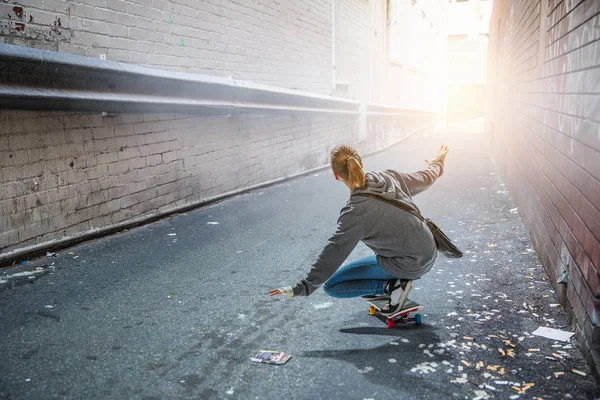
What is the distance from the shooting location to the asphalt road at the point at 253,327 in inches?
103

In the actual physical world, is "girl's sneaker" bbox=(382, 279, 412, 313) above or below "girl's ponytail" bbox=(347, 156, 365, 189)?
below

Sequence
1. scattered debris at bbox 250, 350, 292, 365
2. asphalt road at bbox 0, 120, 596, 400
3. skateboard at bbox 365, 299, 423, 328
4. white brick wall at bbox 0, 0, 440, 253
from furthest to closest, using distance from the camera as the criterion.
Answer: white brick wall at bbox 0, 0, 440, 253 < skateboard at bbox 365, 299, 423, 328 < scattered debris at bbox 250, 350, 292, 365 < asphalt road at bbox 0, 120, 596, 400

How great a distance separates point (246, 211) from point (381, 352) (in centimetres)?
406

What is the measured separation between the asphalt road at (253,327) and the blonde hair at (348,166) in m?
1.00

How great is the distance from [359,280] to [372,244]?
372 mm

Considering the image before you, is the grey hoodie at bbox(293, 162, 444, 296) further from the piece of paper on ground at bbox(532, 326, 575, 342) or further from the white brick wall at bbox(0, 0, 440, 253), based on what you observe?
the white brick wall at bbox(0, 0, 440, 253)

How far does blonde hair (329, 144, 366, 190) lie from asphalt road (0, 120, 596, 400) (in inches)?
39.3

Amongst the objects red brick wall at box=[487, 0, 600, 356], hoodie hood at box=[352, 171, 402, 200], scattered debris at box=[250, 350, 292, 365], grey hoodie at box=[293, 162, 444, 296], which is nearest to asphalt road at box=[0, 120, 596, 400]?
scattered debris at box=[250, 350, 292, 365]

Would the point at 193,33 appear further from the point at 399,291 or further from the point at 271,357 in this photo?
the point at 271,357

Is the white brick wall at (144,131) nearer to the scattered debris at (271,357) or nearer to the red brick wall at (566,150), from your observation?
the scattered debris at (271,357)

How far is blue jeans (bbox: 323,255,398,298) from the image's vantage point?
3445mm

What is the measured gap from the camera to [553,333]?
3.17 meters

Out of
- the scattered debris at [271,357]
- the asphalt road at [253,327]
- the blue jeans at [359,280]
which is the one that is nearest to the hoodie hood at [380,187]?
the blue jeans at [359,280]

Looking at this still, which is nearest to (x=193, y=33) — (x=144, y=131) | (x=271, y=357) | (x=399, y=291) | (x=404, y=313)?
(x=144, y=131)
